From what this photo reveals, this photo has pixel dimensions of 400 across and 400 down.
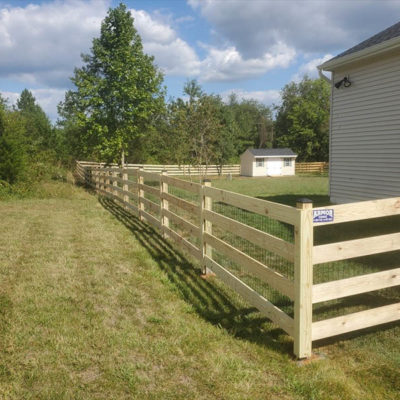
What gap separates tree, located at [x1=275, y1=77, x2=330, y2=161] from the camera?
5259 centimetres

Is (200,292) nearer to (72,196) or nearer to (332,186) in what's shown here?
(332,186)

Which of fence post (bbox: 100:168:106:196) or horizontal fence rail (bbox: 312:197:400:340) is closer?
horizontal fence rail (bbox: 312:197:400:340)

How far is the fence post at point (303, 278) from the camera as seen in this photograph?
3.01 metres

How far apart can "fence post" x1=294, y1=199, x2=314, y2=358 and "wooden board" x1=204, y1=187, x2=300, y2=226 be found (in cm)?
8

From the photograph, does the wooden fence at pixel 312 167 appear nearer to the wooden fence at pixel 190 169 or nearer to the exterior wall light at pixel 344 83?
the wooden fence at pixel 190 169

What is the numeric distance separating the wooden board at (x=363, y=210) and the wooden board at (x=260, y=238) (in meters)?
0.37

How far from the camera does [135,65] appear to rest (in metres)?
19.5

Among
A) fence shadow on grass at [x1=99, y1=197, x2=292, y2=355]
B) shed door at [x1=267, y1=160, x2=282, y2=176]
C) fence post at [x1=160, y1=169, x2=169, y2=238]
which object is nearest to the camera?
fence shadow on grass at [x1=99, y1=197, x2=292, y2=355]

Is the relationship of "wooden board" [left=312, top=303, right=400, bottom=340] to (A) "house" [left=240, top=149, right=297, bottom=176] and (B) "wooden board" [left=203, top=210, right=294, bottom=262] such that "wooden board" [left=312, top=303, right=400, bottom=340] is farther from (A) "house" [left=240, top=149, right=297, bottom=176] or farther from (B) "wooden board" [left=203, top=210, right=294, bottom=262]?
(A) "house" [left=240, top=149, right=297, bottom=176]

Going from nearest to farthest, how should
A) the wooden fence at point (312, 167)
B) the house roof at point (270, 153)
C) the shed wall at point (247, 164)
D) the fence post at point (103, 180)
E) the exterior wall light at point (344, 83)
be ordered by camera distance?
the exterior wall light at point (344, 83) → the fence post at point (103, 180) → the shed wall at point (247, 164) → the house roof at point (270, 153) → the wooden fence at point (312, 167)

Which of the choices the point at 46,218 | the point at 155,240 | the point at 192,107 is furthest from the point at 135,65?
the point at 155,240

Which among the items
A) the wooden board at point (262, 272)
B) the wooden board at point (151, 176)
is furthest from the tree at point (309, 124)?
the wooden board at point (262, 272)

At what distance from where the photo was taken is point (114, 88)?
18891mm

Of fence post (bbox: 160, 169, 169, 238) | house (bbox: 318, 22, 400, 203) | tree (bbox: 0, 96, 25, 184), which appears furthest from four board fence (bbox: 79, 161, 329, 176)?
fence post (bbox: 160, 169, 169, 238)
